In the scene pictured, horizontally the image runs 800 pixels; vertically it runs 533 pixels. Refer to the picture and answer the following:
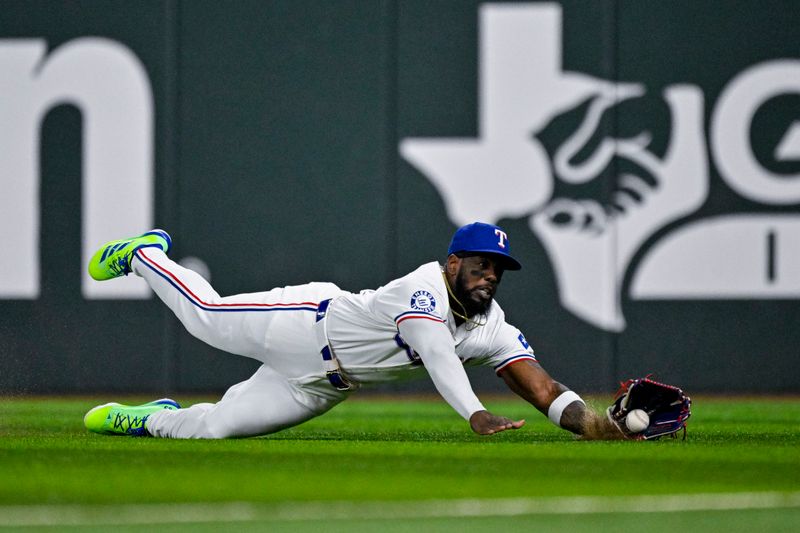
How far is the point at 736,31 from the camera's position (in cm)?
1225

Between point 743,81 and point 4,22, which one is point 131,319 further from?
point 743,81

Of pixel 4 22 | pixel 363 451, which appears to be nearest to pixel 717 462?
pixel 363 451

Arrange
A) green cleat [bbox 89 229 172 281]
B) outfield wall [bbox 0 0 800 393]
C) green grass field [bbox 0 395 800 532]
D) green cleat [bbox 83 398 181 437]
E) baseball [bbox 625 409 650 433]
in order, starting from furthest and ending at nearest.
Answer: outfield wall [bbox 0 0 800 393], green cleat [bbox 89 229 172 281], green cleat [bbox 83 398 181 437], baseball [bbox 625 409 650 433], green grass field [bbox 0 395 800 532]

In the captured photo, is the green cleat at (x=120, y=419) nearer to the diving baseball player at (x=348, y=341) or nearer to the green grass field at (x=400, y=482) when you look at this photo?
the diving baseball player at (x=348, y=341)

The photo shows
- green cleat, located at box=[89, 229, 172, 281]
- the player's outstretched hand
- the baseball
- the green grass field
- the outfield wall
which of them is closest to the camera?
the green grass field

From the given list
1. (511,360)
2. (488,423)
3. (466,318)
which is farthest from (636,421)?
(488,423)

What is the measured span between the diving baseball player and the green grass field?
0.66 feet

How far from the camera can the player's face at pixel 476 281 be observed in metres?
6.66

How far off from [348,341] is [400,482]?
1.91m

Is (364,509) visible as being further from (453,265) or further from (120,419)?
(120,419)

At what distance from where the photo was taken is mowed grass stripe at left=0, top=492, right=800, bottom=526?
4.12m

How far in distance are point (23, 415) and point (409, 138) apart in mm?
4278

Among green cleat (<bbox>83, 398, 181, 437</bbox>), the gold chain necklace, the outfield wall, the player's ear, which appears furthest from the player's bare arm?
the outfield wall

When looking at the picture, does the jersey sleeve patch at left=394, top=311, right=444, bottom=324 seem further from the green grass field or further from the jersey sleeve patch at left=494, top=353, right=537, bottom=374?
the jersey sleeve patch at left=494, top=353, right=537, bottom=374
